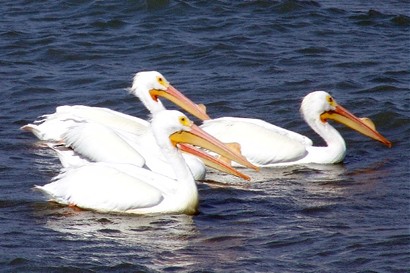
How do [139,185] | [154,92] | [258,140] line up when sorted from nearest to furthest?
[139,185] → [258,140] → [154,92]

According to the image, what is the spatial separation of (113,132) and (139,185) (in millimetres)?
1037

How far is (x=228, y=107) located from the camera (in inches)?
397

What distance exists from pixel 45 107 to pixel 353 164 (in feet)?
9.71

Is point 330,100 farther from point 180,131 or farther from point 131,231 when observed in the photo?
point 131,231

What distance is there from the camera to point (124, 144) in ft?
26.0

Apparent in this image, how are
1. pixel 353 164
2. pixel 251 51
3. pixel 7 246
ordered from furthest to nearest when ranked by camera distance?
pixel 251 51 < pixel 353 164 < pixel 7 246

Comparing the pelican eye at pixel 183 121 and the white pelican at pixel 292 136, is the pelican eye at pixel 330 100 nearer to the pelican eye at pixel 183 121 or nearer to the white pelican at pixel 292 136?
the white pelican at pixel 292 136

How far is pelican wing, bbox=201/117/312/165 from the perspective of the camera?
8.62 meters

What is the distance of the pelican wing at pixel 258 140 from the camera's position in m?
8.62

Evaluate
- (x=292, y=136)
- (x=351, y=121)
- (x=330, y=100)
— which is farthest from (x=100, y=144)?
(x=351, y=121)

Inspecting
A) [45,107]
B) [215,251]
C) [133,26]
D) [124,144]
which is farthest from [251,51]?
[215,251]

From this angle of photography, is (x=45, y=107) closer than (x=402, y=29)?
Yes

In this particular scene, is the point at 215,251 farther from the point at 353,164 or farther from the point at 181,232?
the point at 353,164

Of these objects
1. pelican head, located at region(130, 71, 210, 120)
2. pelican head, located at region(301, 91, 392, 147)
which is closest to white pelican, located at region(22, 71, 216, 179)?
pelican head, located at region(130, 71, 210, 120)
